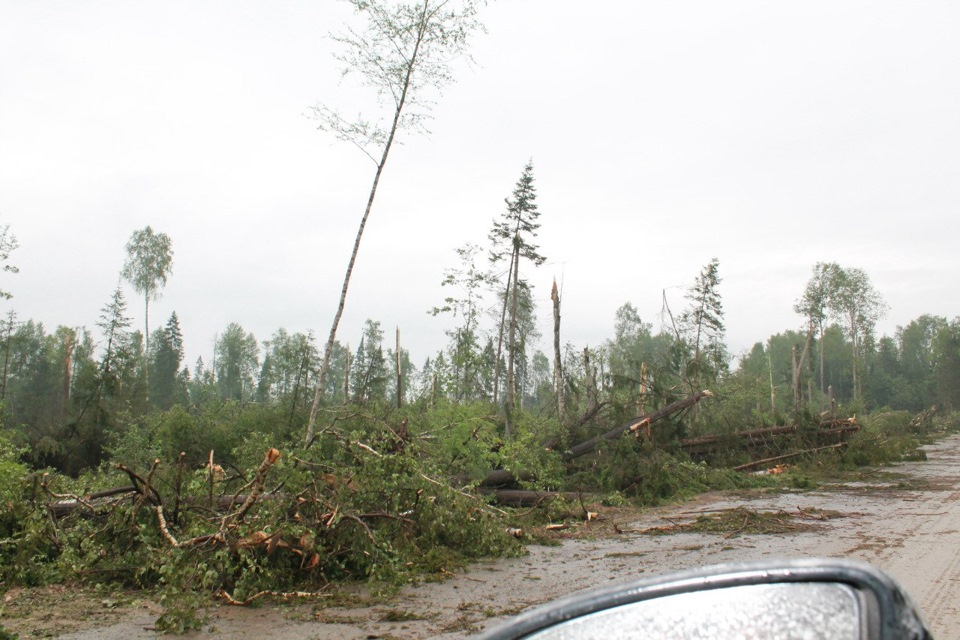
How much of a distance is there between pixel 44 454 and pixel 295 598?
2208 centimetres

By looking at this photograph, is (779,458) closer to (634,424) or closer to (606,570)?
(634,424)

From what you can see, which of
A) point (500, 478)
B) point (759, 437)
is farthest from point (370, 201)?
point (759, 437)

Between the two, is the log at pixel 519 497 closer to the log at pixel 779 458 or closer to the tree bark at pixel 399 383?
the log at pixel 779 458

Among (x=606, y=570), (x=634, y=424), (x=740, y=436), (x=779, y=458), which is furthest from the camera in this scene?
(x=740, y=436)

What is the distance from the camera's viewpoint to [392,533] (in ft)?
27.1

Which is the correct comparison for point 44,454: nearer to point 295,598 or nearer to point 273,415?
point 273,415

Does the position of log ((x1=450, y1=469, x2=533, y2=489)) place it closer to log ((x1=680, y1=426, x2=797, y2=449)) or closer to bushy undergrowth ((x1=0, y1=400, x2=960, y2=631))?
bushy undergrowth ((x1=0, y1=400, x2=960, y2=631))

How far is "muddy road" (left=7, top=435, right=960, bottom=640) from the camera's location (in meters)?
5.76

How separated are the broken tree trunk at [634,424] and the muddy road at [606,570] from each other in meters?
3.21

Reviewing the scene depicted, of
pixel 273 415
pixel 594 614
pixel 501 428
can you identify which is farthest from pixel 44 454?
pixel 594 614

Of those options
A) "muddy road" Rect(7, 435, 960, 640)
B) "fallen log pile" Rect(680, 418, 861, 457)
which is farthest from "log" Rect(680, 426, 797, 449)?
"muddy road" Rect(7, 435, 960, 640)

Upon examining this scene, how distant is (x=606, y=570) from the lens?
26.3ft

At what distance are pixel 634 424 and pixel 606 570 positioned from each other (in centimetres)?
933

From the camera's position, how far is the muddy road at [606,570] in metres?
5.76
